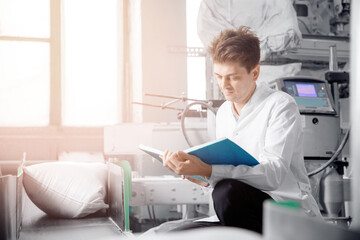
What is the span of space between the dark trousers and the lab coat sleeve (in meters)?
0.03

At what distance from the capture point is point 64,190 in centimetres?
195

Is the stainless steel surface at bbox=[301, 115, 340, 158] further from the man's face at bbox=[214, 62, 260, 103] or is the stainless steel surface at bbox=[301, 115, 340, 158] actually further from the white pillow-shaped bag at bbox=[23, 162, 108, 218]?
the white pillow-shaped bag at bbox=[23, 162, 108, 218]

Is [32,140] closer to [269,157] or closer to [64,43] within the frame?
[64,43]

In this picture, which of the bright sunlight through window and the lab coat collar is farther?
the bright sunlight through window

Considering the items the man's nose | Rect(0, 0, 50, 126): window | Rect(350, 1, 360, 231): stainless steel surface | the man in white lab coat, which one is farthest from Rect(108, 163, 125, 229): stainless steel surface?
Rect(0, 0, 50, 126): window

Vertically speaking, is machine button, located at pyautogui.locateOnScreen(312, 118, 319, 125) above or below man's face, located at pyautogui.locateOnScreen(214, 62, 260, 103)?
below

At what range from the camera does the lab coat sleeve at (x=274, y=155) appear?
1299 mm

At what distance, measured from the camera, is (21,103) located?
4.19m

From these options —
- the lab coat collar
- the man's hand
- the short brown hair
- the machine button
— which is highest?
the short brown hair

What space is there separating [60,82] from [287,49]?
2488 millimetres

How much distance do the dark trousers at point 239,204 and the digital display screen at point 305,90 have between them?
1.12 m

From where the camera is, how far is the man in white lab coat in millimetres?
1304

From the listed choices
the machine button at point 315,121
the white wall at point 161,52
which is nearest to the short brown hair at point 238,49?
the machine button at point 315,121

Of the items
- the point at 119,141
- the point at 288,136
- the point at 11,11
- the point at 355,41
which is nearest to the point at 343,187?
the point at 288,136
